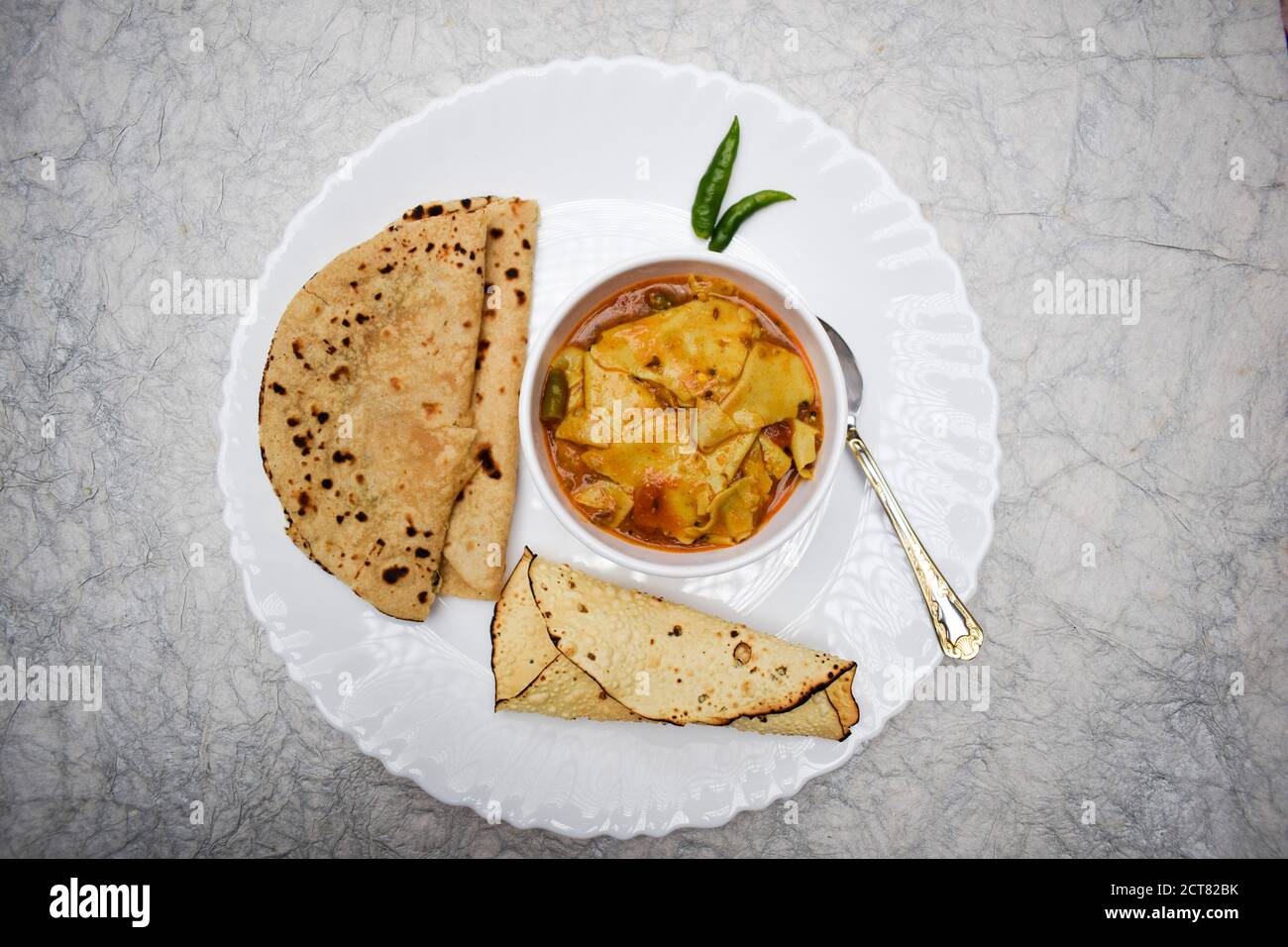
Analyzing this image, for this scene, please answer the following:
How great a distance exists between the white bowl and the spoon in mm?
A: 312

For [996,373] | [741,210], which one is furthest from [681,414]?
[996,373]

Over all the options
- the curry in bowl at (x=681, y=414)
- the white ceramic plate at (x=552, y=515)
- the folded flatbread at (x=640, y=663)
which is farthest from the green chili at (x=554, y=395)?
the folded flatbread at (x=640, y=663)

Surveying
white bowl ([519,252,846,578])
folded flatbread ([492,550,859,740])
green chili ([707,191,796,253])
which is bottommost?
folded flatbread ([492,550,859,740])

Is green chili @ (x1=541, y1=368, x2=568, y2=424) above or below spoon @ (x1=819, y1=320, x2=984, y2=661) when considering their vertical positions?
above

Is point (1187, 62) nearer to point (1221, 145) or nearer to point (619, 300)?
point (1221, 145)

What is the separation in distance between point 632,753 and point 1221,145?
12.4 feet

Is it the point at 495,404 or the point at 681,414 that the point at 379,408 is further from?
the point at 681,414

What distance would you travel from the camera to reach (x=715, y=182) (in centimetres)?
293

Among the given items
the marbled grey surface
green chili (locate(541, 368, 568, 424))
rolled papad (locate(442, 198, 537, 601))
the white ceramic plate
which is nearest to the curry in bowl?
green chili (locate(541, 368, 568, 424))

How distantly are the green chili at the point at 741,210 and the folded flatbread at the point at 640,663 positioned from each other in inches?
55.6

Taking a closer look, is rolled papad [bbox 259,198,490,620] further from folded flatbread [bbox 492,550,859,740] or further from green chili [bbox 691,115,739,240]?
green chili [bbox 691,115,739,240]

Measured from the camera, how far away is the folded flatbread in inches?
111
